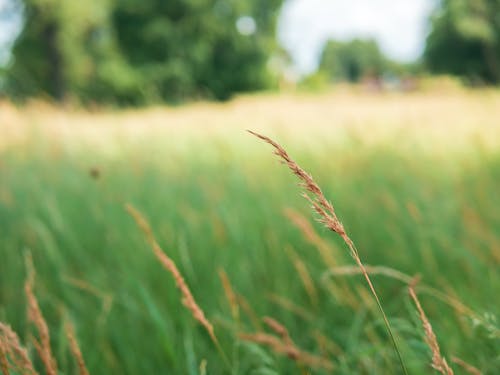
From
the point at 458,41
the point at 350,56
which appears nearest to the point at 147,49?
the point at 458,41

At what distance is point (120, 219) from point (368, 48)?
73.7 m

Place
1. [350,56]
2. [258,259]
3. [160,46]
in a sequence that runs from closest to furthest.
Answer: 1. [258,259]
2. [160,46]
3. [350,56]

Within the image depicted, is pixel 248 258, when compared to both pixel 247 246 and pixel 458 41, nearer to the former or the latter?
pixel 247 246

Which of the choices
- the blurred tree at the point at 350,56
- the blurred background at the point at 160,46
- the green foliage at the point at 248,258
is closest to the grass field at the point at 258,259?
the green foliage at the point at 248,258

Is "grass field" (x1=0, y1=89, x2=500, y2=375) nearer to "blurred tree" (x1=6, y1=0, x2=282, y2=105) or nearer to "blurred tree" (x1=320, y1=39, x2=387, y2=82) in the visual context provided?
"blurred tree" (x1=6, y1=0, x2=282, y2=105)

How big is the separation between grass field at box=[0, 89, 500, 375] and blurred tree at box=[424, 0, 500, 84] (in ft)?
73.4

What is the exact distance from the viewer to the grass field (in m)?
0.82

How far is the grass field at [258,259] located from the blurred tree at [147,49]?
15896 millimetres

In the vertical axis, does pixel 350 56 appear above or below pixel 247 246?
above

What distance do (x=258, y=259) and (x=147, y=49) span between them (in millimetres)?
20676

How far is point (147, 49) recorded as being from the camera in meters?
20.2

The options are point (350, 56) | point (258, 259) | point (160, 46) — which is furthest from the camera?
point (350, 56)

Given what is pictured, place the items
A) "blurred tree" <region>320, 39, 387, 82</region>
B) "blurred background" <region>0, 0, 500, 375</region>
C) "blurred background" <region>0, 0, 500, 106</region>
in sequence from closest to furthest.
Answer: "blurred background" <region>0, 0, 500, 375</region> → "blurred background" <region>0, 0, 500, 106</region> → "blurred tree" <region>320, 39, 387, 82</region>

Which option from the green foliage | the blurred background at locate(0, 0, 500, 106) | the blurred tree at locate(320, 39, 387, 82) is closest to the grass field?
the green foliage
